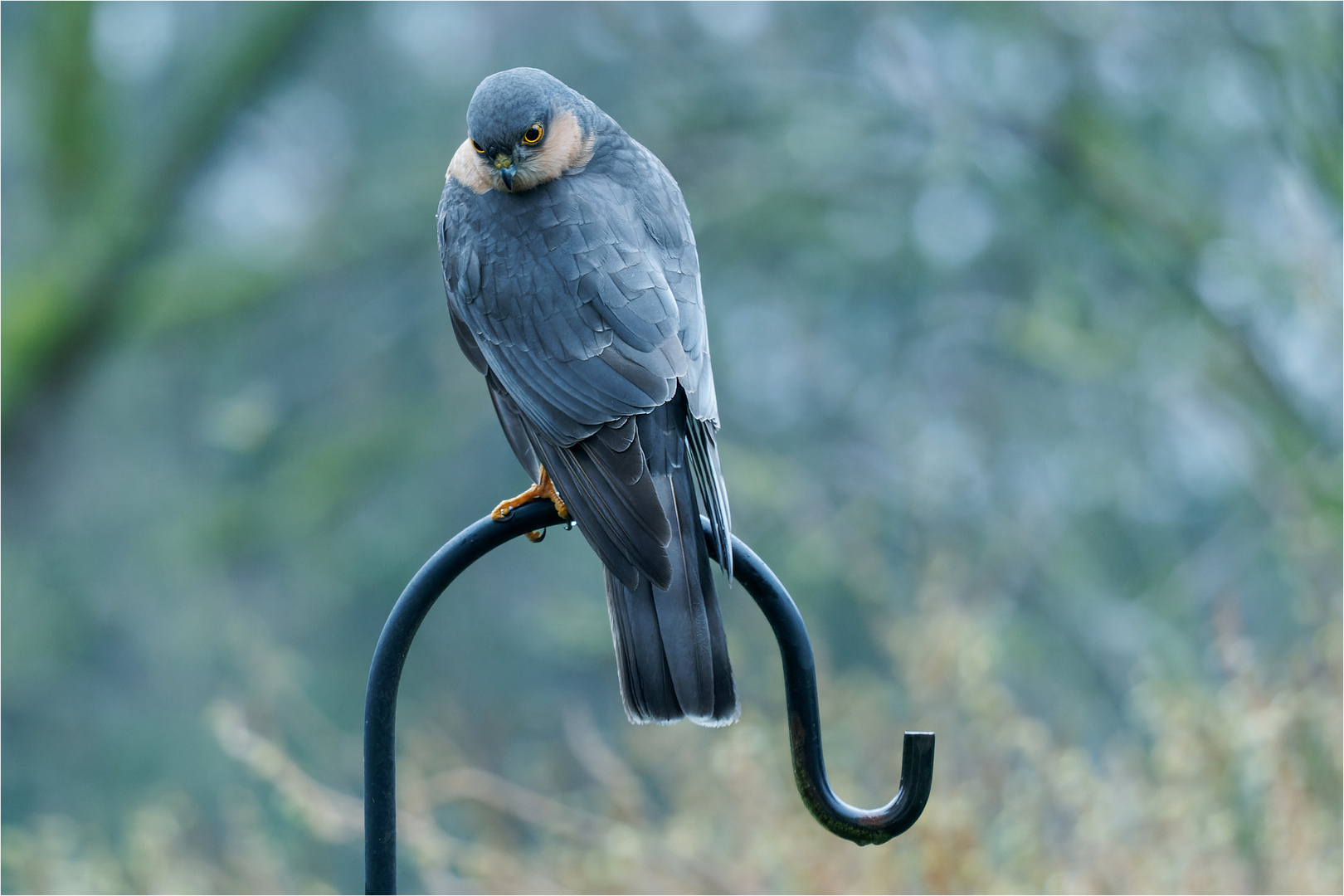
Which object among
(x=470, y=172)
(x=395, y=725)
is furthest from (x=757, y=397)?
(x=395, y=725)

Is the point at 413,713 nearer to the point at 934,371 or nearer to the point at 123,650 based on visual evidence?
the point at 123,650

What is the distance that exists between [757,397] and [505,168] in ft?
14.7

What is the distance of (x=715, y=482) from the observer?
179 cm

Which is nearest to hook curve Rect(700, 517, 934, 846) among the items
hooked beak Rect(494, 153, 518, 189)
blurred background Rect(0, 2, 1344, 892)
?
hooked beak Rect(494, 153, 518, 189)

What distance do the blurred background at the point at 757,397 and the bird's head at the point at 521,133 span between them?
1.62 m

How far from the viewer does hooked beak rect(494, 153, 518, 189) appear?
2.12 meters

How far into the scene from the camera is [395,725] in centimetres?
152

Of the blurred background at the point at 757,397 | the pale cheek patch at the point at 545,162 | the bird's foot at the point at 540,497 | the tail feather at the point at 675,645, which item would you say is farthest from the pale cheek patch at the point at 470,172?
the blurred background at the point at 757,397

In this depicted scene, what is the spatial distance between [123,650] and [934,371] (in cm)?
624

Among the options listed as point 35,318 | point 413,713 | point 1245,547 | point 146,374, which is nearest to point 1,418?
point 35,318

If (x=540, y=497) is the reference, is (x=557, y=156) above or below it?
above

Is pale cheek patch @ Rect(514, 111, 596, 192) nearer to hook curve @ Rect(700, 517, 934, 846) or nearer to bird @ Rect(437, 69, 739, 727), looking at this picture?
bird @ Rect(437, 69, 739, 727)

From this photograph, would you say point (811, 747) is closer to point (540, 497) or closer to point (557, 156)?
point (540, 497)

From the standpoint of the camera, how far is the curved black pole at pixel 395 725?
1.51 m
